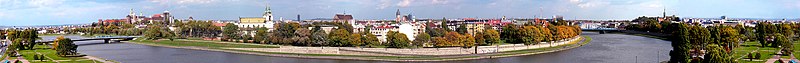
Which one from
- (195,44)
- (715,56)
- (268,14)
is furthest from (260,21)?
(715,56)

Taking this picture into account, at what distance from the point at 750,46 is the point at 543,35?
22.6ft

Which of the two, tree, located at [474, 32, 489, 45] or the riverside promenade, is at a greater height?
tree, located at [474, 32, 489, 45]

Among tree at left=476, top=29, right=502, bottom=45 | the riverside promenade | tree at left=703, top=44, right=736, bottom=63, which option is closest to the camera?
tree at left=703, top=44, right=736, bottom=63

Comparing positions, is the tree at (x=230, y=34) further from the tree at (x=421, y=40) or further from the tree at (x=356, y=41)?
the tree at (x=421, y=40)

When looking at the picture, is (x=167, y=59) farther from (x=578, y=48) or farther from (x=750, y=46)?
(x=750, y=46)

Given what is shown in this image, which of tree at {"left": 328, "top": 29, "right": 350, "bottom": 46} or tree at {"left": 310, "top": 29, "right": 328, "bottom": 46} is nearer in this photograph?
tree at {"left": 328, "top": 29, "right": 350, "bottom": 46}

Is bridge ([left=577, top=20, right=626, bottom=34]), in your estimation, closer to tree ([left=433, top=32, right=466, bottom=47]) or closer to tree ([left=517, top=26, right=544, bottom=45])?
tree ([left=517, top=26, right=544, bottom=45])

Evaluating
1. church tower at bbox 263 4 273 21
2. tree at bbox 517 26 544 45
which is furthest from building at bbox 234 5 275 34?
tree at bbox 517 26 544 45

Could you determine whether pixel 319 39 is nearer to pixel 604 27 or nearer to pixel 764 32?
pixel 764 32

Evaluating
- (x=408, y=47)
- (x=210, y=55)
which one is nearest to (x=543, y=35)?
(x=408, y=47)

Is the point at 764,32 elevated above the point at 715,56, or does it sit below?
above

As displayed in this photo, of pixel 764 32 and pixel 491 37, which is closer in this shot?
pixel 491 37

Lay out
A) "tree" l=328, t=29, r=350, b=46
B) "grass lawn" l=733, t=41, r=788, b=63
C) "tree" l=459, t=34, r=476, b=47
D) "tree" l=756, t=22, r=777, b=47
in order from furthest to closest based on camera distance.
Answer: "tree" l=756, t=22, r=777, b=47 < "tree" l=328, t=29, r=350, b=46 < "tree" l=459, t=34, r=476, b=47 < "grass lawn" l=733, t=41, r=788, b=63

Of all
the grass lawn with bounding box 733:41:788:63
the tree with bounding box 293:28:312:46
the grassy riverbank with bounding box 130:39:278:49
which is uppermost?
the tree with bounding box 293:28:312:46
